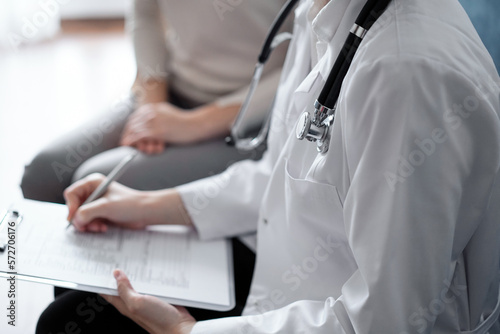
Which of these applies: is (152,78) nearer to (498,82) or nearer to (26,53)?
(498,82)

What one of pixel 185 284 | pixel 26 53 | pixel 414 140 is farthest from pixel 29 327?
pixel 26 53

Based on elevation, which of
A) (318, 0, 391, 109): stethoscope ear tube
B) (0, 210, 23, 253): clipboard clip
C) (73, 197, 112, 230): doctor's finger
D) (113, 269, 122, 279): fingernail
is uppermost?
(318, 0, 391, 109): stethoscope ear tube

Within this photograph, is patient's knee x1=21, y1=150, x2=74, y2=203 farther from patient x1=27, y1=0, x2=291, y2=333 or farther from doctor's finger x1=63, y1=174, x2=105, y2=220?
doctor's finger x1=63, y1=174, x2=105, y2=220

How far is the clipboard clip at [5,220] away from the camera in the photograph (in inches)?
32.8

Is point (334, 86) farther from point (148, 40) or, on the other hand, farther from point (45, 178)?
point (148, 40)

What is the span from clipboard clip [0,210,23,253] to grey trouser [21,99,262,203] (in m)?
0.27

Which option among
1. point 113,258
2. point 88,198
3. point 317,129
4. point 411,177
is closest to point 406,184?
point 411,177

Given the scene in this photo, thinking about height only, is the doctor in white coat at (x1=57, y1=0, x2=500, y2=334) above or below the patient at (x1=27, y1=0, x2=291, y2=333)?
above

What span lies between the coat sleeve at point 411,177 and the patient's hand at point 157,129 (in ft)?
2.22

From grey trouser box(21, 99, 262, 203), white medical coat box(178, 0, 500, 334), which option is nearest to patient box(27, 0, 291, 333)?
grey trouser box(21, 99, 262, 203)

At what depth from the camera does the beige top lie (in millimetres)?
1281

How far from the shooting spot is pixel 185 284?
850 millimetres

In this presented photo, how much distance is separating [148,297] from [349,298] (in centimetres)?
29

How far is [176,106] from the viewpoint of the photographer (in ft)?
4.93
